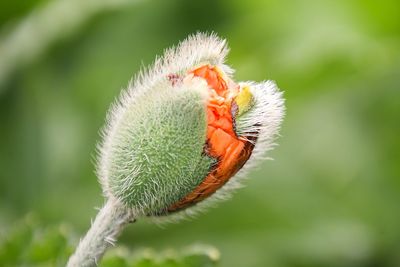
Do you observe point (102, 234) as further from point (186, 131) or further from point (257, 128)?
point (257, 128)

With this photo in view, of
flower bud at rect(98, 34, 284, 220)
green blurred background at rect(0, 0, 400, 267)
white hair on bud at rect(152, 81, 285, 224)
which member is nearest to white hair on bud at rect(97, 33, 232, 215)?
flower bud at rect(98, 34, 284, 220)

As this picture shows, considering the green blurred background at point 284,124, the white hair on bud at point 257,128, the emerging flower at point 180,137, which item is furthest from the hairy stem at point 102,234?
the green blurred background at point 284,124

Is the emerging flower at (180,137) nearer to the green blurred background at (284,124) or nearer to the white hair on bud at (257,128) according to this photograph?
the white hair on bud at (257,128)

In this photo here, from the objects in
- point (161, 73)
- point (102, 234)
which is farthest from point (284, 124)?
point (102, 234)

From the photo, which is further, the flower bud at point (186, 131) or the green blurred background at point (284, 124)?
the green blurred background at point (284, 124)

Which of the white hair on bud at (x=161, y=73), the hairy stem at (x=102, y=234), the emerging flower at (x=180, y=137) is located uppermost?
the white hair on bud at (x=161, y=73)
